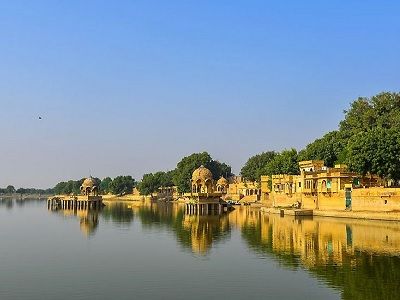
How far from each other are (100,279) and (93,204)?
78233 mm

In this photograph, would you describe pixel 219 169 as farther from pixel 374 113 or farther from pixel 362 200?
pixel 362 200

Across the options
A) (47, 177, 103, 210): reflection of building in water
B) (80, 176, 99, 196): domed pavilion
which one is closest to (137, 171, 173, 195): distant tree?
(47, 177, 103, 210): reflection of building in water

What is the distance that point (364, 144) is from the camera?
5194 cm

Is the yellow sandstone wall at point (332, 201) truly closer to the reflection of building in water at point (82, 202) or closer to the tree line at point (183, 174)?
the reflection of building in water at point (82, 202)

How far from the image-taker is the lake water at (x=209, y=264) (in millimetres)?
21984

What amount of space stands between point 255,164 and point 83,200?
3550 cm

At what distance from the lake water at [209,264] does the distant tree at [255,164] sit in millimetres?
66397

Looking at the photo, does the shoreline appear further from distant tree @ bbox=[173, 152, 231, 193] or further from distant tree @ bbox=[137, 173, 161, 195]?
distant tree @ bbox=[137, 173, 161, 195]

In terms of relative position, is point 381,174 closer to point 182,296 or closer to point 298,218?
point 298,218

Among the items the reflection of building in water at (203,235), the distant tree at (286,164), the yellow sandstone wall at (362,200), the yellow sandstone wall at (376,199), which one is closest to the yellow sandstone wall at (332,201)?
the yellow sandstone wall at (362,200)

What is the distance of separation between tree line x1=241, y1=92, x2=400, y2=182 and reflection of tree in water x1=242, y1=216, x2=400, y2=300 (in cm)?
1628

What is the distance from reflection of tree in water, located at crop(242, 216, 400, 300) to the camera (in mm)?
21672

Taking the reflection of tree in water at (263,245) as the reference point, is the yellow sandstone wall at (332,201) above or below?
above

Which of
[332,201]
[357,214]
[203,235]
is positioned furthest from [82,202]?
[203,235]
